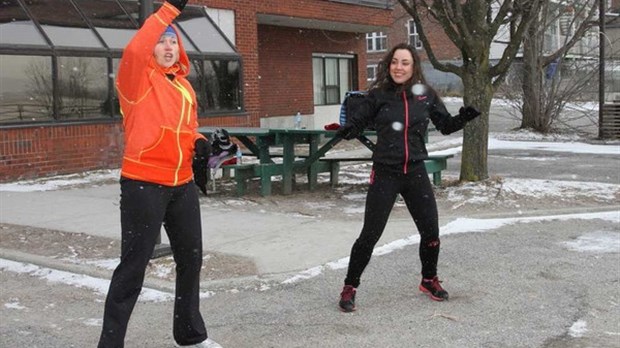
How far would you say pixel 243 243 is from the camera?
23.7ft

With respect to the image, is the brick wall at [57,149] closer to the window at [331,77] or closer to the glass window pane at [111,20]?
the glass window pane at [111,20]

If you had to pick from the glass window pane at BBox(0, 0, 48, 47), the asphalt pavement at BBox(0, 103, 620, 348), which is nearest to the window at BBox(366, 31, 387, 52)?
the glass window pane at BBox(0, 0, 48, 47)

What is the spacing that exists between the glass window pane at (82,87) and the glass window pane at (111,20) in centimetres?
58

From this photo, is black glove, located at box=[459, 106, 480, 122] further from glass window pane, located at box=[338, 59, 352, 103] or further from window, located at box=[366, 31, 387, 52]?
window, located at box=[366, 31, 387, 52]

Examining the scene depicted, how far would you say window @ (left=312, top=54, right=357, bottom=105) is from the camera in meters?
22.4

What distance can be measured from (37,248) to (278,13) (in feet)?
38.8

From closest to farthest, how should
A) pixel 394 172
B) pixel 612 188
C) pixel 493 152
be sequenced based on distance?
pixel 394 172 → pixel 612 188 → pixel 493 152

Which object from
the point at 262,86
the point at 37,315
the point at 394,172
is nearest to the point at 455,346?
the point at 394,172

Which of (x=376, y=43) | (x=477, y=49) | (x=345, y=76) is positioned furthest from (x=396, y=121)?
(x=376, y=43)

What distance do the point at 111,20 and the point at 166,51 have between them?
10.9m

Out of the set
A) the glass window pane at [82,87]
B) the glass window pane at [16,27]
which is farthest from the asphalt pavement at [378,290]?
the glass window pane at [82,87]

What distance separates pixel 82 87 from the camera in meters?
13.2

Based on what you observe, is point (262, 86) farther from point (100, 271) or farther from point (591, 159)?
point (100, 271)

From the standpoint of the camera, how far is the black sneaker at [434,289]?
17.3ft
